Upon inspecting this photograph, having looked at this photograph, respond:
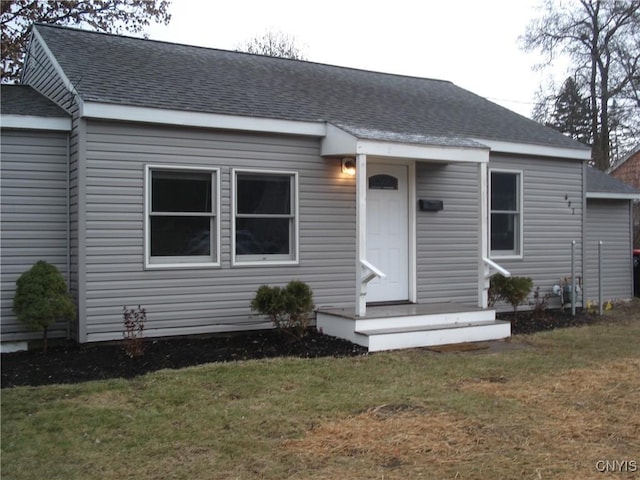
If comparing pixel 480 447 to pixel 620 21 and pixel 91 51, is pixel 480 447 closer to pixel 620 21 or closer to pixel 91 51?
pixel 91 51

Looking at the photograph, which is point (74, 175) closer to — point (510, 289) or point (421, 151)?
point (421, 151)

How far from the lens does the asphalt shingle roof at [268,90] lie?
8609mm

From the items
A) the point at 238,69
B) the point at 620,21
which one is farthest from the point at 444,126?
the point at 620,21

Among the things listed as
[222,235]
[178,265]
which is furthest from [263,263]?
[178,265]

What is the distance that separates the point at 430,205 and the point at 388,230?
2.66 feet

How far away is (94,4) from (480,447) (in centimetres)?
1831

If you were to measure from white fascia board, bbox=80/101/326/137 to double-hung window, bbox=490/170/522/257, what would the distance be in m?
3.77

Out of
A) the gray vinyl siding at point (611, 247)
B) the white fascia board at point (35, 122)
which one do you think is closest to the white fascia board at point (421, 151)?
the white fascia board at point (35, 122)

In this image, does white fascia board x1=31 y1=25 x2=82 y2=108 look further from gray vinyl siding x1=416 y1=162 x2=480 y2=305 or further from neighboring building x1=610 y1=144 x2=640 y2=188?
neighboring building x1=610 y1=144 x2=640 y2=188

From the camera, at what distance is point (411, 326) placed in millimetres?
8562

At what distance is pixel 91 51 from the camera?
9562mm

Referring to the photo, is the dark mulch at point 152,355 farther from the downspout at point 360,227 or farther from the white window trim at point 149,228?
the white window trim at point 149,228

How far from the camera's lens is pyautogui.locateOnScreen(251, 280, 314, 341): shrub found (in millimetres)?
8148

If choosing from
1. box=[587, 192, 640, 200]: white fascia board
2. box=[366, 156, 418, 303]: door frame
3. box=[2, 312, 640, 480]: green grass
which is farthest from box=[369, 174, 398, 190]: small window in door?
box=[587, 192, 640, 200]: white fascia board
